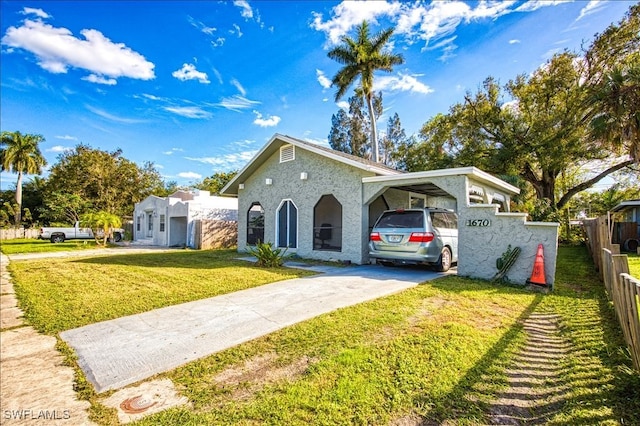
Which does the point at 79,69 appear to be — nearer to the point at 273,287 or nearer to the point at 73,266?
the point at 73,266

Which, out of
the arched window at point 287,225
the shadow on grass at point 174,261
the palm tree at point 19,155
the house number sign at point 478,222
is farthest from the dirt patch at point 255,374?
the palm tree at point 19,155

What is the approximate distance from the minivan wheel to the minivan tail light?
0.85 meters

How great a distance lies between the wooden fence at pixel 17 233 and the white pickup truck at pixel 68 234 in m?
8.94

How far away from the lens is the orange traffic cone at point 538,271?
22.3 ft

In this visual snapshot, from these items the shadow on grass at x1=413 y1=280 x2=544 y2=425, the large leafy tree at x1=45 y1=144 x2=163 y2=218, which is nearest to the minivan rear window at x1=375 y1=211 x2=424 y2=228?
the shadow on grass at x1=413 y1=280 x2=544 y2=425

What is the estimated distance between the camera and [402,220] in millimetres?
8672

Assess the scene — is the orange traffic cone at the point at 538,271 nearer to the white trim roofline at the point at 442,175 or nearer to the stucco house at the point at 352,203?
the stucco house at the point at 352,203

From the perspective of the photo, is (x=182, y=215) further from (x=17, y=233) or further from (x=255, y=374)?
(x=17, y=233)

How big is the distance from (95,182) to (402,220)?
36.7 m

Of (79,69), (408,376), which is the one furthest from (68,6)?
(408,376)

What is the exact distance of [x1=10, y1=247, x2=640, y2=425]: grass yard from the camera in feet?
7.85

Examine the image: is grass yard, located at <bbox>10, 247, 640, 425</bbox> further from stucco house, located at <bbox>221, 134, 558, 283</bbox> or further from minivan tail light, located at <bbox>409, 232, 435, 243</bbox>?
minivan tail light, located at <bbox>409, 232, 435, 243</bbox>

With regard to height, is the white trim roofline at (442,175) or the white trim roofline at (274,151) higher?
the white trim roofline at (274,151)

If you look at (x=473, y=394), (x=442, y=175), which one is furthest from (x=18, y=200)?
(x=473, y=394)
